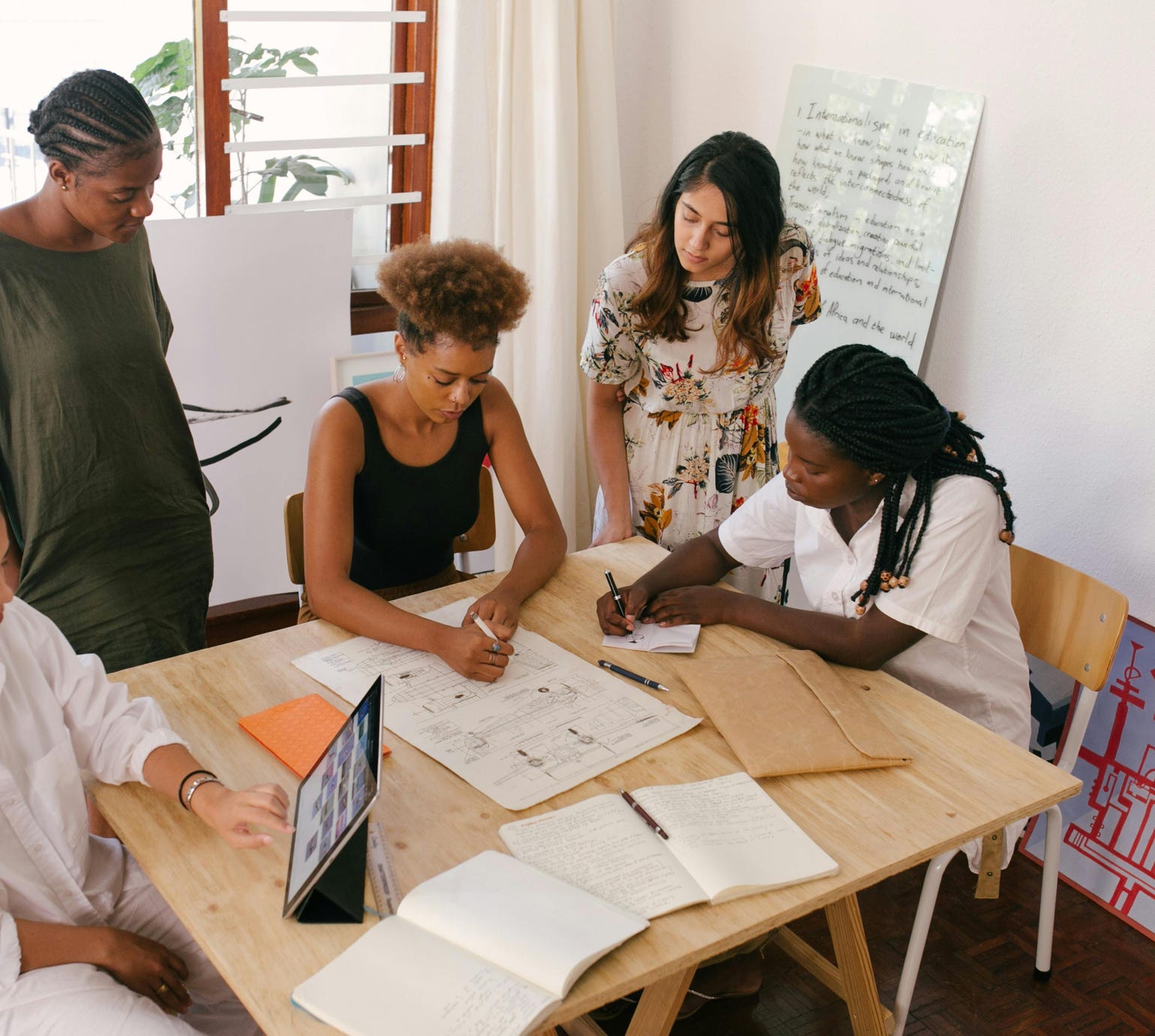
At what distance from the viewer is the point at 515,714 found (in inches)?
63.3

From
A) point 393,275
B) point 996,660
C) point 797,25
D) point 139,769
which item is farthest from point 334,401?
point 797,25

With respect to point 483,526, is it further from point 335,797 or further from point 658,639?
point 335,797

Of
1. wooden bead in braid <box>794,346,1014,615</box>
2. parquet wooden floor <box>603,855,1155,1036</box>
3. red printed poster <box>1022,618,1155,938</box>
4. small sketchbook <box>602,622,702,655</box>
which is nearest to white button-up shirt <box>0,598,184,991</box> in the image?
Result: small sketchbook <box>602,622,702,655</box>

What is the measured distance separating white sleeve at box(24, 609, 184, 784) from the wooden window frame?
4.72ft

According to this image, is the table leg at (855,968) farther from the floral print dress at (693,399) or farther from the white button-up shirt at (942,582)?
the floral print dress at (693,399)

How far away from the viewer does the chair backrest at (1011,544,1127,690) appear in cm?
195

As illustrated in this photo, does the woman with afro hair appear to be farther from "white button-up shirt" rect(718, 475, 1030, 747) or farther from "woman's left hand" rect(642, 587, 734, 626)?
"white button-up shirt" rect(718, 475, 1030, 747)

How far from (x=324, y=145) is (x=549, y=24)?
0.69 metres

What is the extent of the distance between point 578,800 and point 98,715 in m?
0.63

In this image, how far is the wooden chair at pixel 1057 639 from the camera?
6.33 feet

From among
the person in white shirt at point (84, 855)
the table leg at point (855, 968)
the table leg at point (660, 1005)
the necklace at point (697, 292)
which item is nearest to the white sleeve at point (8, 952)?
the person in white shirt at point (84, 855)

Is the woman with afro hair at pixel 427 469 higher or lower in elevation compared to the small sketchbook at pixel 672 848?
higher

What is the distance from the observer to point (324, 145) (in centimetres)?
305

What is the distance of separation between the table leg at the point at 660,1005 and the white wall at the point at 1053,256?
1.41m
